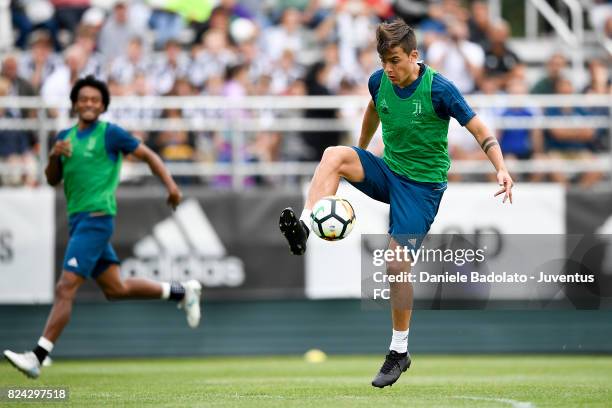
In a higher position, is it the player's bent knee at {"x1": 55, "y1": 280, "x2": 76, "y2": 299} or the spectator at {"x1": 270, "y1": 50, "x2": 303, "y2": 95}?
the spectator at {"x1": 270, "y1": 50, "x2": 303, "y2": 95}

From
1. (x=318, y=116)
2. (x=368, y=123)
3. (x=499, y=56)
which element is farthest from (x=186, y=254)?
(x=368, y=123)

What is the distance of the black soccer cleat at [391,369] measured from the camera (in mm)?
9531

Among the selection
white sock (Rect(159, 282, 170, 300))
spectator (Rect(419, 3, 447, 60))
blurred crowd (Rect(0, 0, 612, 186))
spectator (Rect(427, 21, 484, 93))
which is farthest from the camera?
spectator (Rect(419, 3, 447, 60))

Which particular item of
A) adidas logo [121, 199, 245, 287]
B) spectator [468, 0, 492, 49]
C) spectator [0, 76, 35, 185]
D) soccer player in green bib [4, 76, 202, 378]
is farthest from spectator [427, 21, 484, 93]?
soccer player in green bib [4, 76, 202, 378]

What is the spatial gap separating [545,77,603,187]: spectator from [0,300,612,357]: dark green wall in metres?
1.83

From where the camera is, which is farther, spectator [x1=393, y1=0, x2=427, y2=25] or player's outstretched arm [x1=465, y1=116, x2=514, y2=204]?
spectator [x1=393, y1=0, x2=427, y2=25]

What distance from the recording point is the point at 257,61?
17.5m

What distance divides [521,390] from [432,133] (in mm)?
2197

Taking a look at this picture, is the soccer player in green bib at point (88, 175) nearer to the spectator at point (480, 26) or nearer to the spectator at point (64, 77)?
the spectator at point (64, 77)

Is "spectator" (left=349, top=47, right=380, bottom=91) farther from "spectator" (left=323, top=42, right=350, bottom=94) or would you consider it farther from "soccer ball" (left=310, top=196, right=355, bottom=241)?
"soccer ball" (left=310, top=196, right=355, bottom=241)

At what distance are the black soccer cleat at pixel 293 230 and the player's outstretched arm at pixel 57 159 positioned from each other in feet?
10.9

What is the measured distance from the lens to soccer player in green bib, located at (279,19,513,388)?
9.23m

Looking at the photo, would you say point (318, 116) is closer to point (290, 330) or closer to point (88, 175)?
point (290, 330)

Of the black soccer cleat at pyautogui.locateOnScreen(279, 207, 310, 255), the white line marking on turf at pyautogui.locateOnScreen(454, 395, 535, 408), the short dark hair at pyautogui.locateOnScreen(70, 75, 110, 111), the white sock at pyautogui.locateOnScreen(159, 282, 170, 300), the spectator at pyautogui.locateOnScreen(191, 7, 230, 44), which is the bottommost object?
the white line marking on turf at pyautogui.locateOnScreen(454, 395, 535, 408)
